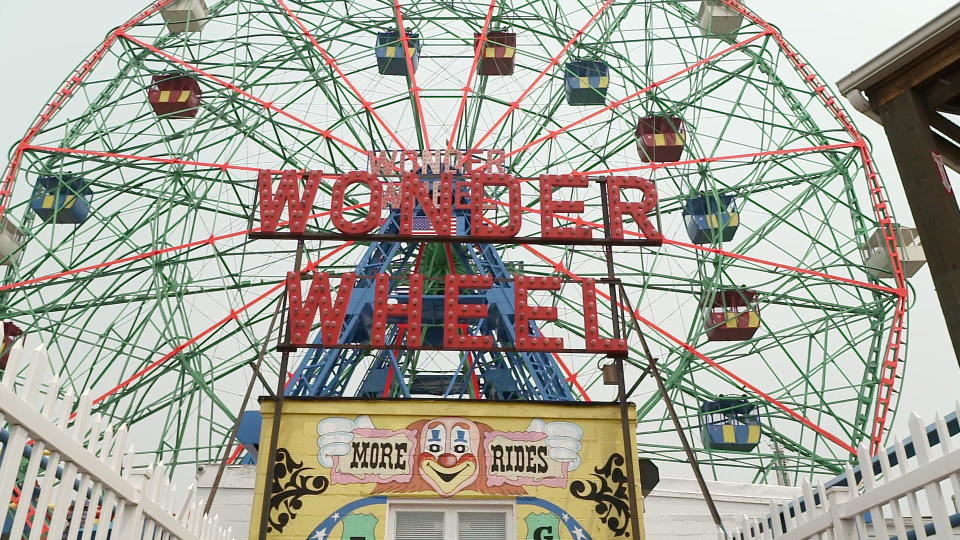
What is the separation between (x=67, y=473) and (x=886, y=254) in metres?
20.5

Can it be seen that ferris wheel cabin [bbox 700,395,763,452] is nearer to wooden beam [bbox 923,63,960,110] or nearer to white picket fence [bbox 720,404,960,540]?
white picket fence [bbox 720,404,960,540]

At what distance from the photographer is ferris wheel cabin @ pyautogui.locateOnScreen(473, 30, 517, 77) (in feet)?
74.8

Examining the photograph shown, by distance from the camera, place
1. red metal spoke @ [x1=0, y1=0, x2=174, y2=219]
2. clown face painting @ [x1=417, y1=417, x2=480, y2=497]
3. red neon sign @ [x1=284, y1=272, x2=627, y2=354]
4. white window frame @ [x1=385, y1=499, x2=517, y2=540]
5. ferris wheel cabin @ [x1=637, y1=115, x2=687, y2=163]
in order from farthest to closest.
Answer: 1. ferris wheel cabin @ [x1=637, y1=115, x2=687, y2=163]
2. red metal spoke @ [x1=0, y1=0, x2=174, y2=219]
3. red neon sign @ [x1=284, y1=272, x2=627, y2=354]
4. clown face painting @ [x1=417, y1=417, x2=480, y2=497]
5. white window frame @ [x1=385, y1=499, x2=517, y2=540]

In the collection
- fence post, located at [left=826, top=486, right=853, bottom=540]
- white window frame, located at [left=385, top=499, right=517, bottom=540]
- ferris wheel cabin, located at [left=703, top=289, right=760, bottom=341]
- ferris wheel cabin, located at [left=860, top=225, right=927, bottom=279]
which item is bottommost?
fence post, located at [left=826, top=486, right=853, bottom=540]

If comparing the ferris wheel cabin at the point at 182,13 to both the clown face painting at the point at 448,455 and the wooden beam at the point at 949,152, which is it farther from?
the wooden beam at the point at 949,152

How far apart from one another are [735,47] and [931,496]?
19.4 meters

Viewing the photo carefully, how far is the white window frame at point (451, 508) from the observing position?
8477mm

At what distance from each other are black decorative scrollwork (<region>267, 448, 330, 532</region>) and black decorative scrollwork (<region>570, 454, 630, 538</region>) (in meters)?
2.47

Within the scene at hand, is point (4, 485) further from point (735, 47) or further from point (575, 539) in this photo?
point (735, 47)


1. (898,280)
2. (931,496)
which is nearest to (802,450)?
(898,280)

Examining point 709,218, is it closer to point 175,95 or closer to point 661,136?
point 661,136

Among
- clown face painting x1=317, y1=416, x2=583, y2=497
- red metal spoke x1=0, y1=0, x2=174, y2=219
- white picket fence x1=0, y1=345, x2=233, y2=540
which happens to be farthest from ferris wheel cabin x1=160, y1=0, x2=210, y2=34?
white picket fence x1=0, y1=345, x2=233, y2=540

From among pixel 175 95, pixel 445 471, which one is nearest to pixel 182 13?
pixel 175 95

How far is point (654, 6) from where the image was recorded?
2489 cm
